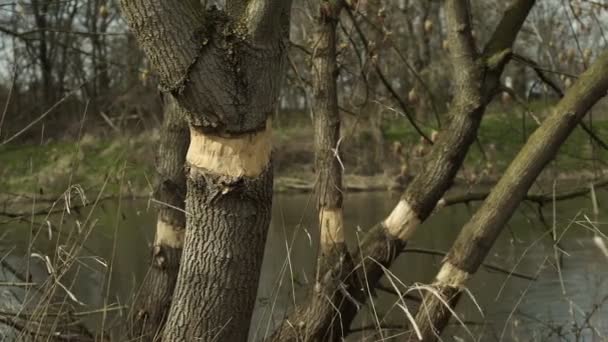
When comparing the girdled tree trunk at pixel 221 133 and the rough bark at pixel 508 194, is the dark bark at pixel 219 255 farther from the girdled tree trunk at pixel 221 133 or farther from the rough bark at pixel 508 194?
the rough bark at pixel 508 194

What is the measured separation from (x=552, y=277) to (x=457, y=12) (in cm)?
283

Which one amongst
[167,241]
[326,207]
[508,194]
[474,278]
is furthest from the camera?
[474,278]

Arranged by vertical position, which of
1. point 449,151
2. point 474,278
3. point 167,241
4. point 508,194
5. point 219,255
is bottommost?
point 474,278

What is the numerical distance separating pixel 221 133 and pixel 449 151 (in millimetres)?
1418

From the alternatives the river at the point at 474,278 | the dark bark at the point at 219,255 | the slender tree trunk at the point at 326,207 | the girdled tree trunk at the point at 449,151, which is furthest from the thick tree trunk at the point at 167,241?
the dark bark at the point at 219,255

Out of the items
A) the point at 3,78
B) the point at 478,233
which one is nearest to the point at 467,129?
the point at 478,233

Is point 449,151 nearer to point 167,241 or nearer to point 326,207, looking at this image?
point 326,207

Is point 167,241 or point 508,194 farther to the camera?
point 167,241

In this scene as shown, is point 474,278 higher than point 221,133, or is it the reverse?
point 221,133

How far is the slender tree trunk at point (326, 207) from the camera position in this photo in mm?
2891

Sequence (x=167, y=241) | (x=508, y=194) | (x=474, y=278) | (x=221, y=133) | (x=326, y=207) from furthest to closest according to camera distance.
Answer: (x=474, y=278) < (x=167, y=241) < (x=326, y=207) < (x=508, y=194) < (x=221, y=133)

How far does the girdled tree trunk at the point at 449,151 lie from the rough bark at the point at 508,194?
304mm

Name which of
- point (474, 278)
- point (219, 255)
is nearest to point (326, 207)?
point (219, 255)

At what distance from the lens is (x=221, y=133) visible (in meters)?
1.98
